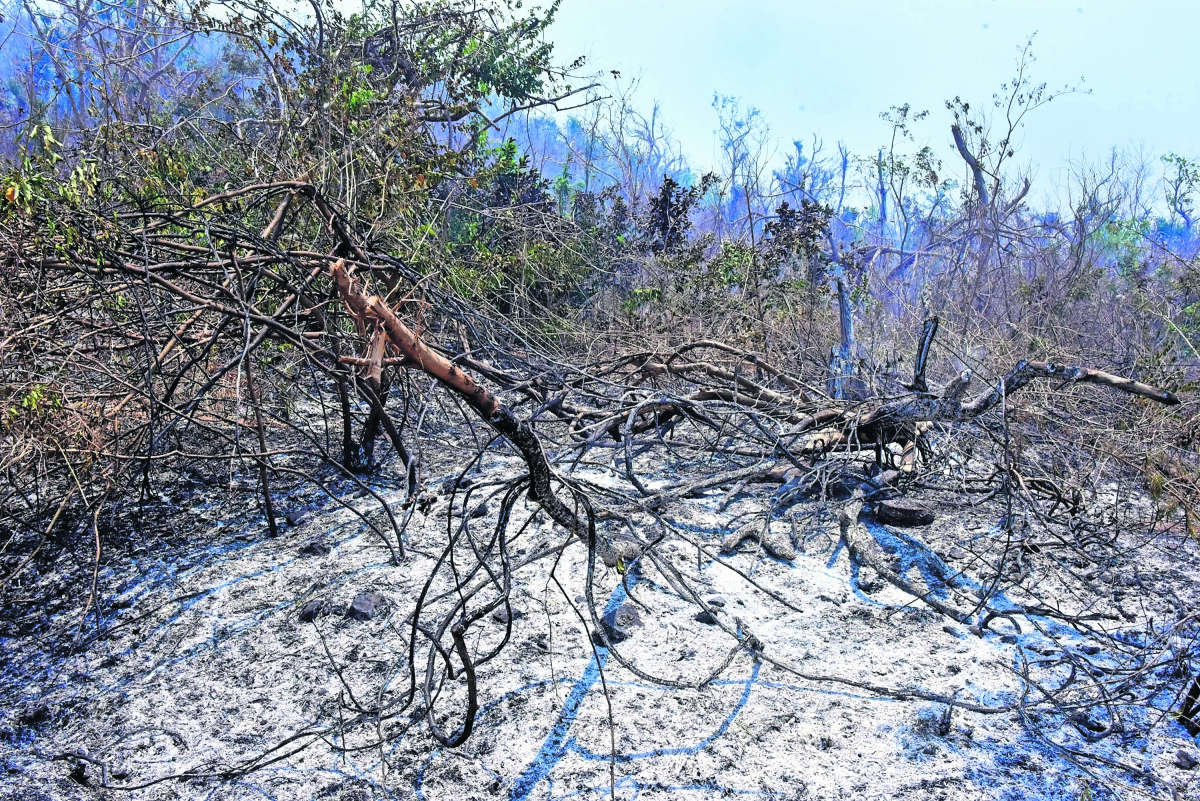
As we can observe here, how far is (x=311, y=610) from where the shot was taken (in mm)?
2775

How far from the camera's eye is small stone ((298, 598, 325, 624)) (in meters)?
2.76

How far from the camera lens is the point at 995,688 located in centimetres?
242

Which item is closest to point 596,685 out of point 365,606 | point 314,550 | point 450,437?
point 365,606

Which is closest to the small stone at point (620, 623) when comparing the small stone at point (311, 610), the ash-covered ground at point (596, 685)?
the ash-covered ground at point (596, 685)

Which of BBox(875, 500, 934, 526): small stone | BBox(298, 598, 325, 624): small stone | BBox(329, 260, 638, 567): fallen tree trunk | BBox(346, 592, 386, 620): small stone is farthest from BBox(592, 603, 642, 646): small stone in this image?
BBox(875, 500, 934, 526): small stone

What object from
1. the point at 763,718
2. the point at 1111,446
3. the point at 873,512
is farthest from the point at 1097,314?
the point at 763,718

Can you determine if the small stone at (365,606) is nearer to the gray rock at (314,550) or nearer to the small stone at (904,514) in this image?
the gray rock at (314,550)

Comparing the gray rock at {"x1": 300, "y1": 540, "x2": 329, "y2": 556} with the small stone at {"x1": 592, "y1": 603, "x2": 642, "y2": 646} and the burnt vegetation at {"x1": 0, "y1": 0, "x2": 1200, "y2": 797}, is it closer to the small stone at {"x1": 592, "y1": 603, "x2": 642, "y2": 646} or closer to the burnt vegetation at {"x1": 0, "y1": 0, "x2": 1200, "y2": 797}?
the burnt vegetation at {"x1": 0, "y1": 0, "x2": 1200, "y2": 797}

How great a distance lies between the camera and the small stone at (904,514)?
3775 millimetres

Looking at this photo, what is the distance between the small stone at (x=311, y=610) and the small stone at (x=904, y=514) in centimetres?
293

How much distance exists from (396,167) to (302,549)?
2.47 metres

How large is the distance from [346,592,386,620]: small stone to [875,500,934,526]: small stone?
2.69m

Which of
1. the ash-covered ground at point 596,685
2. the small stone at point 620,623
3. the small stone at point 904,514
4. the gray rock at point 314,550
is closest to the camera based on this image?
the ash-covered ground at point 596,685

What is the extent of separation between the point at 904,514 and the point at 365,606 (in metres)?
2.82
